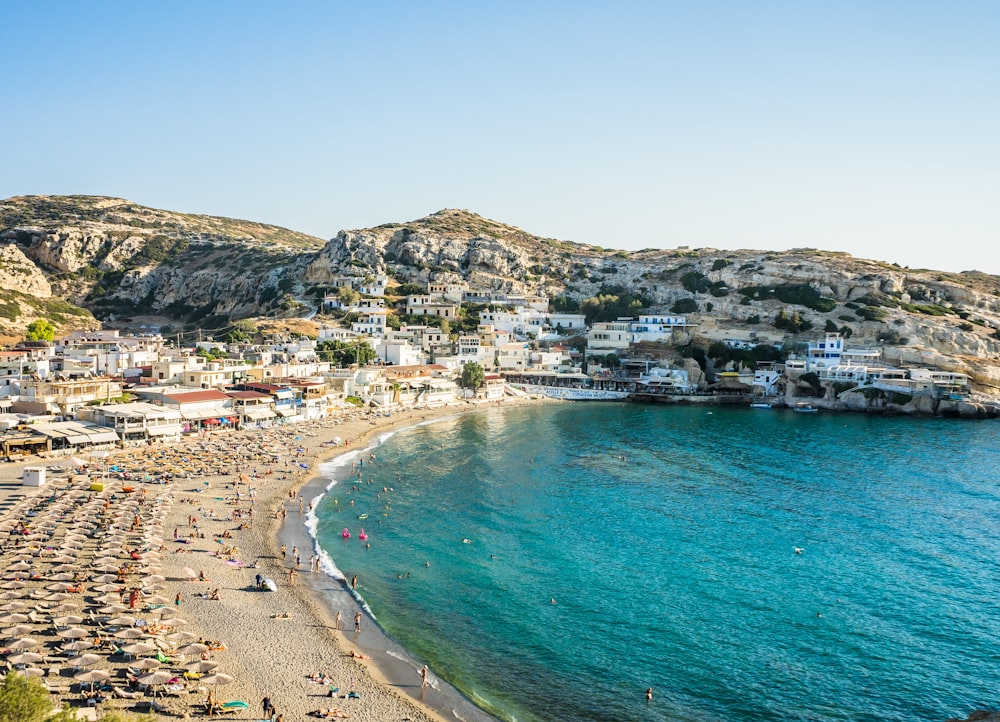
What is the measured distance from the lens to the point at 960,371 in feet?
255

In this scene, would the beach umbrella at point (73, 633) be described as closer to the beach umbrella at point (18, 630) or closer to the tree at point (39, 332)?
the beach umbrella at point (18, 630)

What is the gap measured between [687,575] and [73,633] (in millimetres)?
21827

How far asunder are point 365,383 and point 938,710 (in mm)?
57327

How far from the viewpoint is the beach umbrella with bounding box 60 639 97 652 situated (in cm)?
1889

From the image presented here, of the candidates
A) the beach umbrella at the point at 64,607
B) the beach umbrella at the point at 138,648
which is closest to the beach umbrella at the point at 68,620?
the beach umbrella at the point at 64,607

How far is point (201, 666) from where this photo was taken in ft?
62.4

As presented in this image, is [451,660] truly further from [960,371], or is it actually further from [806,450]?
[960,371]

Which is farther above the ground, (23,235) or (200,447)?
(23,235)

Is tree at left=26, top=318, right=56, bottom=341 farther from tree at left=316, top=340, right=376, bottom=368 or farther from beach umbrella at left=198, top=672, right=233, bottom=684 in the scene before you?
beach umbrella at left=198, top=672, right=233, bottom=684

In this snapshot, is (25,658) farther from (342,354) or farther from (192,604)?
(342,354)

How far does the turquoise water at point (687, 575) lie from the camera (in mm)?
20594

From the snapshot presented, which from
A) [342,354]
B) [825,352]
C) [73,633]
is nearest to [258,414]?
[342,354]

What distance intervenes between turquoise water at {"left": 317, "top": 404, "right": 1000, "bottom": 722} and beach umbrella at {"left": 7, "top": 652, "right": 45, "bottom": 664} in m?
10.3

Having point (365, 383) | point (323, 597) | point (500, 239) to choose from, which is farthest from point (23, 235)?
point (323, 597)
